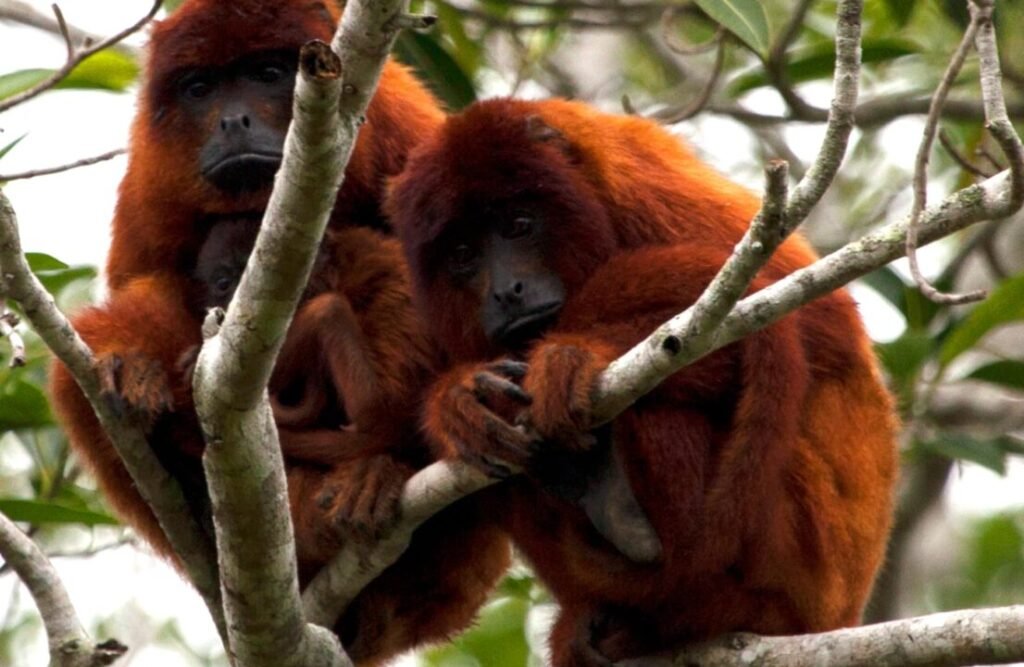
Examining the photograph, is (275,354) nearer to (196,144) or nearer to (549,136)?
(549,136)

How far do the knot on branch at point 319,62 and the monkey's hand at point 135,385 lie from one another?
166 centimetres

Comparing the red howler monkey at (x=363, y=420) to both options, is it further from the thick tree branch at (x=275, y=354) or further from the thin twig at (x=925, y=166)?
the thin twig at (x=925, y=166)

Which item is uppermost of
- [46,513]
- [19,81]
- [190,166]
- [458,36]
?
[458,36]

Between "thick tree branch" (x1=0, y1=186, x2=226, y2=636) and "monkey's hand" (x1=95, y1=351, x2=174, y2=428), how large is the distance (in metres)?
0.05

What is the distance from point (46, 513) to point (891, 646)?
310 cm

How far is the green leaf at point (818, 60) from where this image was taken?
25.3 ft

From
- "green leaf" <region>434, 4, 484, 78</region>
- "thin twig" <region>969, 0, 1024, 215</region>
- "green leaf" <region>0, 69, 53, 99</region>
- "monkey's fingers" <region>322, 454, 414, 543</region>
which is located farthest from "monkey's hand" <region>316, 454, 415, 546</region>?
"green leaf" <region>434, 4, 484, 78</region>

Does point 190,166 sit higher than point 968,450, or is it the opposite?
point 190,166

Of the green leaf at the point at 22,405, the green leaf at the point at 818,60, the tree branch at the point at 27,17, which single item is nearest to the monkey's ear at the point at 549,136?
the green leaf at the point at 22,405

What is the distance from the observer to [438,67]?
23.9 ft

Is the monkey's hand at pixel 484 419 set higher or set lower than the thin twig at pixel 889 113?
lower

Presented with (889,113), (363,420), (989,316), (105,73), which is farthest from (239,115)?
(889,113)

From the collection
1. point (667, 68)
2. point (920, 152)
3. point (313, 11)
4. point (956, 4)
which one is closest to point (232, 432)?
point (920, 152)

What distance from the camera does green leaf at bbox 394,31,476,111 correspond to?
23.9 ft
